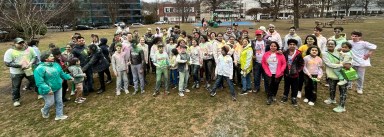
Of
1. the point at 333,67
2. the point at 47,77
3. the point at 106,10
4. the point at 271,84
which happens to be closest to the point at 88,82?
the point at 47,77

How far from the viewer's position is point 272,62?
5.98 metres

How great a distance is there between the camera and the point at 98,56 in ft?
23.5

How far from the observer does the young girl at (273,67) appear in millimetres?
5891

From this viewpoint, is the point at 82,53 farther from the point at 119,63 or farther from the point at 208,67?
the point at 208,67

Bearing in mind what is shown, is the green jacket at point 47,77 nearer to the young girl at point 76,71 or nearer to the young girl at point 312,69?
the young girl at point 76,71

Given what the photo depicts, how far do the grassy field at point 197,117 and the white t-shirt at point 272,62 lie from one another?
98 cm

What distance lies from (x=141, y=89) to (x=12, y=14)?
12.0 metres

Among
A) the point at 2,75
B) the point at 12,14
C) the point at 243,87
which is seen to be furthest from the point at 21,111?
the point at 12,14

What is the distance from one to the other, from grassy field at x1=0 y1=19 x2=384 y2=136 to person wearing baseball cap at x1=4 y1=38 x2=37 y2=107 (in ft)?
2.04

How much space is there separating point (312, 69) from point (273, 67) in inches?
38.3

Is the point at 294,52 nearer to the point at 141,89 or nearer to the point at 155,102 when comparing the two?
the point at 155,102

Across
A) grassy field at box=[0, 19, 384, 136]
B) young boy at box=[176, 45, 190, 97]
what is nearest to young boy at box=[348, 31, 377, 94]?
grassy field at box=[0, 19, 384, 136]

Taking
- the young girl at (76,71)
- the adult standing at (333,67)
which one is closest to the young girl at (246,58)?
the adult standing at (333,67)

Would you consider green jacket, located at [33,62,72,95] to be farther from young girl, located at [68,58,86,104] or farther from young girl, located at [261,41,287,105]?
young girl, located at [261,41,287,105]
